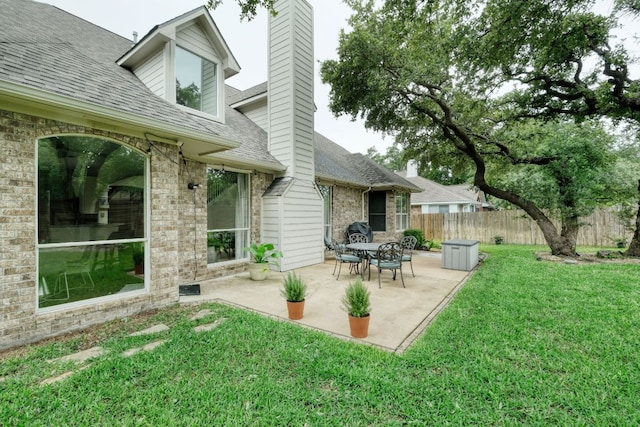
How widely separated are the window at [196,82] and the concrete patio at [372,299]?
4.34 meters

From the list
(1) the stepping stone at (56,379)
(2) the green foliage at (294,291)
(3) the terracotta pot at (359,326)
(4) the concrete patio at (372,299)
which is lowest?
(4) the concrete patio at (372,299)

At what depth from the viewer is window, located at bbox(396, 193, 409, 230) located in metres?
14.2

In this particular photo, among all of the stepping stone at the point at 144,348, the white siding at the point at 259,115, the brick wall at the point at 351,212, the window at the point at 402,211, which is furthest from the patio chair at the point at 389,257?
the window at the point at 402,211

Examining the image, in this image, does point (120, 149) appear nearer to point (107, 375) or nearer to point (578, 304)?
point (107, 375)

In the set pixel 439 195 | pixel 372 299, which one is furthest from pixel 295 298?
pixel 439 195

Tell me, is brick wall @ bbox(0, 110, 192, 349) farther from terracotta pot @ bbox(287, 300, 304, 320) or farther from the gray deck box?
the gray deck box

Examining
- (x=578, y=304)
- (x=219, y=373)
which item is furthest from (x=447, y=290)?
(x=219, y=373)

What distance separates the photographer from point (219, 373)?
287cm

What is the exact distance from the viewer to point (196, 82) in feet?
22.3

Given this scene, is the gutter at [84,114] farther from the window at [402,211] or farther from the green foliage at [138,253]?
the window at [402,211]

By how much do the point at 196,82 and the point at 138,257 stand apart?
4.44 meters

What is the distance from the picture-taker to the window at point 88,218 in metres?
3.83

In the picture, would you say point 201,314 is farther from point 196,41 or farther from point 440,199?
point 440,199

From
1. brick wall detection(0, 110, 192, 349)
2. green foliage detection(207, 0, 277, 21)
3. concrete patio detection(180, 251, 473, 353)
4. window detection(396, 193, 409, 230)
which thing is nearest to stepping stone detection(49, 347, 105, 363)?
brick wall detection(0, 110, 192, 349)
